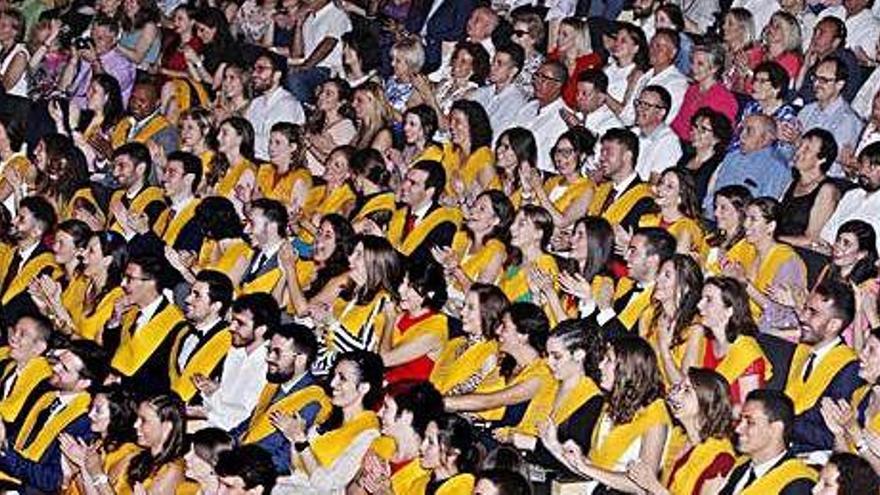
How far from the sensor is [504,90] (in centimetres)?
1216

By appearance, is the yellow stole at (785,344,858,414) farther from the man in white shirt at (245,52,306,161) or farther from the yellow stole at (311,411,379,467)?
the man in white shirt at (245,52,306,161)

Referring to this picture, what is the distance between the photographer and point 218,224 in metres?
10.7

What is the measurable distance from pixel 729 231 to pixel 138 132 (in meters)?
4.13

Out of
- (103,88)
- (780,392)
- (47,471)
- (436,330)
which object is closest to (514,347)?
(436,330)

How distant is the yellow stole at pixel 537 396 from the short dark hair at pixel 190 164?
313 cm

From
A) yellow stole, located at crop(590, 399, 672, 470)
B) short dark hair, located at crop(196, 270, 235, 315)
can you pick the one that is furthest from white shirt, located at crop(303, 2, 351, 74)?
yellow stole, located at crop(590, 399, 672, 470)

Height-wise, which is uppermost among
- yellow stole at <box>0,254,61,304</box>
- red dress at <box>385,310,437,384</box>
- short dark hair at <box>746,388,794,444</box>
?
short dark hair at <box>746,388,794,444</box>

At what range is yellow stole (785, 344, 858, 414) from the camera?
8.39m

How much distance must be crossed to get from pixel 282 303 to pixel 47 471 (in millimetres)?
1756

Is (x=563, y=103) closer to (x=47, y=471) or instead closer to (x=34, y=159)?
(x=34, y=159)

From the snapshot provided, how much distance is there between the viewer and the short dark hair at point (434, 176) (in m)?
10.8

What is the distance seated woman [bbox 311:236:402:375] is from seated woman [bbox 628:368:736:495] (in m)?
1.93

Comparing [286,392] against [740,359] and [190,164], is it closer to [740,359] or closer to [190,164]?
[740,359]

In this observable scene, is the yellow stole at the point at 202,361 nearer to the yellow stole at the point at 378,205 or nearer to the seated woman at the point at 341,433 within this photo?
the seated woman at the point at 341,433
